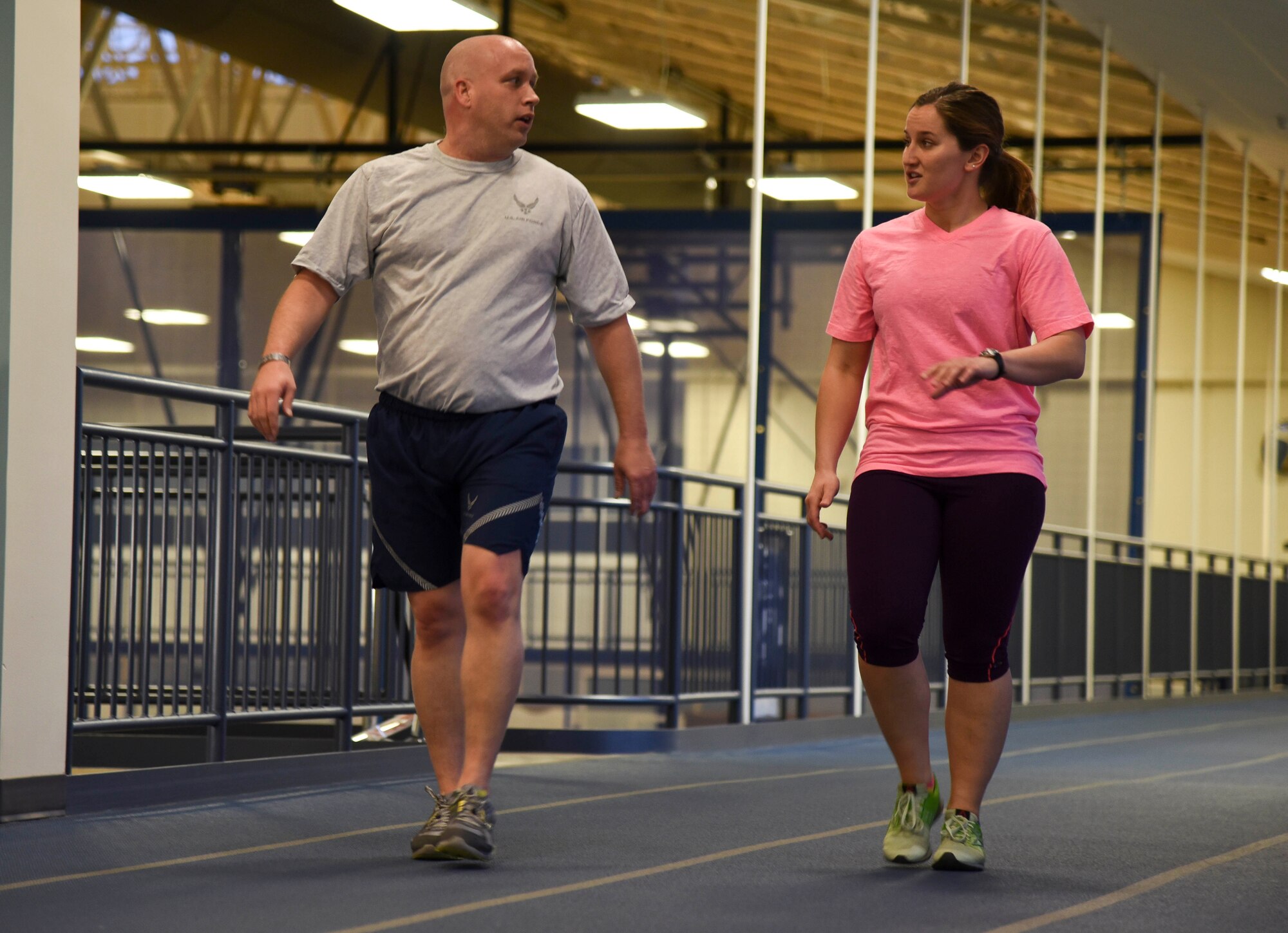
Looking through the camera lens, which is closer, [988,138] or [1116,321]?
[988,138]

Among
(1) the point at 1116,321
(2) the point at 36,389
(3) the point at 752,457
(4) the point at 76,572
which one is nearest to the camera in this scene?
(2) the point at 36,389

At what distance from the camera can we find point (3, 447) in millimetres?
3689

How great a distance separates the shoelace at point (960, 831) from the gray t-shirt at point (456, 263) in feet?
3.36

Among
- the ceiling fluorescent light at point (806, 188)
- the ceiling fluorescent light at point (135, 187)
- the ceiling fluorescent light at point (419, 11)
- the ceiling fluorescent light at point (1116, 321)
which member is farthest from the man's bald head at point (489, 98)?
the ceiling fluorescent light at point (135, 187)

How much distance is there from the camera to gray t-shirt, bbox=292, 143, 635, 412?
3.21m

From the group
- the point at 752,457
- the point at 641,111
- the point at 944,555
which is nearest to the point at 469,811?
the point at 944,555

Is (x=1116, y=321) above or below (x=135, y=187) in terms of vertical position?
below

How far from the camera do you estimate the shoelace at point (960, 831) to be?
3168 mm

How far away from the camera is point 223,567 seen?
458 centimetres

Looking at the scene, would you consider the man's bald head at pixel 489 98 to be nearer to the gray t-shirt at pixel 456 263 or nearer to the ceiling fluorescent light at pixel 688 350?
the gray t-shirt at pixel 456 263

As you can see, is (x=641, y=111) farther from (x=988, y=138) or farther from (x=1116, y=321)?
(x=988, y=138)

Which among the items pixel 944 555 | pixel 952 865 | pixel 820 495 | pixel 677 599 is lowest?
pixel 952 865

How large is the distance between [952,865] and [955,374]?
874 mm

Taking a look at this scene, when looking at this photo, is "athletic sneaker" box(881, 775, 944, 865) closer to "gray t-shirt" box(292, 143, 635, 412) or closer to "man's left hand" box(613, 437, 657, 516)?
"man's left hand" box(613, 437, 657, 516)
